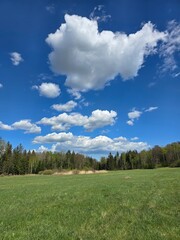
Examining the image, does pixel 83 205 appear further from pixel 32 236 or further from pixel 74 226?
pixel 32 236

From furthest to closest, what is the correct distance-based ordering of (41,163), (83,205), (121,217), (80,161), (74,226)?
(80,161)
(41,163)
(83,205)
(121,217)
(74,226)

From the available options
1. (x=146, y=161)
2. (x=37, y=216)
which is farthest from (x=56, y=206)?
(x=146, y=161)

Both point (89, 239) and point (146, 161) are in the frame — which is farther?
point (146, 161)

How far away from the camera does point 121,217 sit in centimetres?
1134

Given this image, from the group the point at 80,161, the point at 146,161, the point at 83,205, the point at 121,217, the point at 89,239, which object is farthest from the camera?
the point at 80,161

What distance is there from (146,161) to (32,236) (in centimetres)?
15197

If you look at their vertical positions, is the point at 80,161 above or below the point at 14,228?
above

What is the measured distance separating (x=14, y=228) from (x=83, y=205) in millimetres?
5384

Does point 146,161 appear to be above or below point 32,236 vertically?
above

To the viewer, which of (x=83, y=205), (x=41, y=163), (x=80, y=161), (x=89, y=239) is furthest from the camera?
(x=80, y=161)

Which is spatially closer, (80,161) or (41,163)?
(41,163)

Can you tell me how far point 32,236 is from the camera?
9.00 m

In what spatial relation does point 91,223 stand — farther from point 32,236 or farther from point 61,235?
point 32,236

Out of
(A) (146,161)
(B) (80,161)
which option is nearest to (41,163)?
(B) (80,161)
